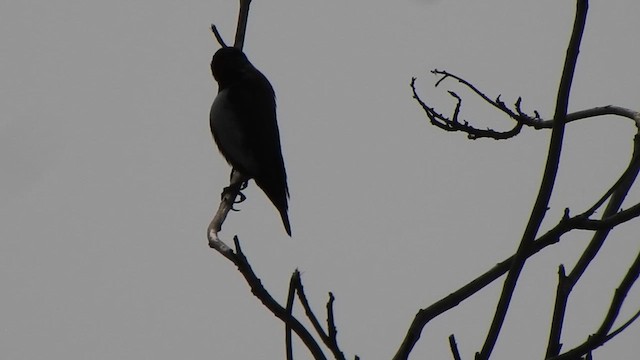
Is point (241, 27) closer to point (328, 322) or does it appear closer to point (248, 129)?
point (248, 129)

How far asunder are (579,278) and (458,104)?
1.33 m

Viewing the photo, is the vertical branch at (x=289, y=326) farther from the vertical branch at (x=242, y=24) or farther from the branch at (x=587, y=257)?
the vertical branch at (x=242, y=24)

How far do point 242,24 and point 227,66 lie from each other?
1263mm

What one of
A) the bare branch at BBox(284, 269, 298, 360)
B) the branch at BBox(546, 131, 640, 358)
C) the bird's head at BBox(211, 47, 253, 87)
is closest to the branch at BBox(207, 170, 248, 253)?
the bare branch at BBox(284, 269, 298, 360)

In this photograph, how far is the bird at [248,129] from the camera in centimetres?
577

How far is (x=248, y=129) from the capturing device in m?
5.81

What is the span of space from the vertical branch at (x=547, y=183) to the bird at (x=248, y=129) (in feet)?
12.0

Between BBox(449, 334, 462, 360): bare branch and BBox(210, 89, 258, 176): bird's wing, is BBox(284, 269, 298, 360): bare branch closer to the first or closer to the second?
BBox(449, 334, 462, 360): bare branch

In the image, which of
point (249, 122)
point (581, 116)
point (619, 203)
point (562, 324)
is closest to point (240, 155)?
point (249, 122)

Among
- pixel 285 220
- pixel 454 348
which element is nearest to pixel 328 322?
pixel 454 348

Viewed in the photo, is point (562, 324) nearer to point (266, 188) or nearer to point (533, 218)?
point (533, 218)

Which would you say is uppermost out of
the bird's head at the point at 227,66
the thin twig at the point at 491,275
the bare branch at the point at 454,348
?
the bird's head at the point at 227,66

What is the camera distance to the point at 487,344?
200 centimetres

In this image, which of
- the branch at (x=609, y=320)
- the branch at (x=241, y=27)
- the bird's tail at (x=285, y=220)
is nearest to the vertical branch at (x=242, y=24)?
the branch at (x=241, y=27)
